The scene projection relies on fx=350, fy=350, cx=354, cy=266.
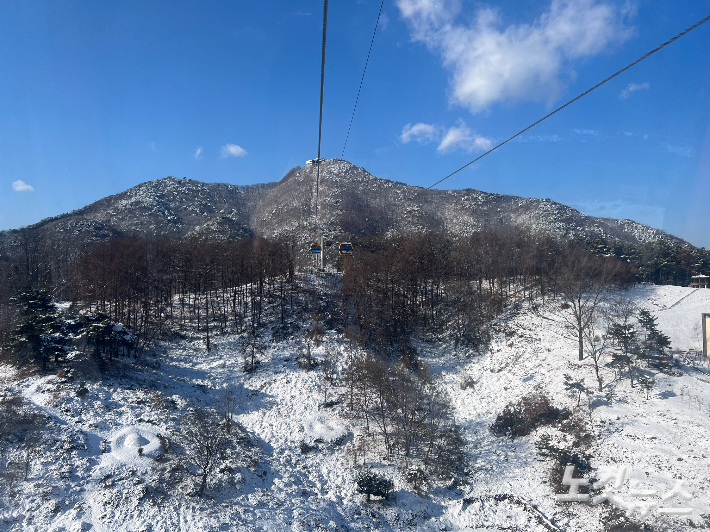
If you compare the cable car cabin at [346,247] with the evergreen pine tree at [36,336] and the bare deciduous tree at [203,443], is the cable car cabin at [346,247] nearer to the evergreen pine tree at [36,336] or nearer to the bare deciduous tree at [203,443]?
the bare deciduous tree at [203,443]

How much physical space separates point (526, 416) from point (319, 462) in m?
12.8

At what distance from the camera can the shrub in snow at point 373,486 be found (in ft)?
53.1

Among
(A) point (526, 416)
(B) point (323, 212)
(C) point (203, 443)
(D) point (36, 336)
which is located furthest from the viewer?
(B) point (323, 212)

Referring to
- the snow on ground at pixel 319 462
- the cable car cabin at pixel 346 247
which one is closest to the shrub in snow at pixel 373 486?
the snow on ground at pixel 319 462

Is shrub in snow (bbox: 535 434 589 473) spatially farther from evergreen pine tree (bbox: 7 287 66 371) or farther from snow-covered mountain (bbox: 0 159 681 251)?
snow-covered mountain (bbox: 0 159 681 251)

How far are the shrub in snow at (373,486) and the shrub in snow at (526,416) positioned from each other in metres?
8.56

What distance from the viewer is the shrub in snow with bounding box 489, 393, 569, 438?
→ 2056cm

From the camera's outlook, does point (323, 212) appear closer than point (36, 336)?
No

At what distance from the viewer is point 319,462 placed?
1898 cm

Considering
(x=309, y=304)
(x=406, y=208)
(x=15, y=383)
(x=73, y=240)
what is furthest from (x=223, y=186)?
(x=15, y=383)

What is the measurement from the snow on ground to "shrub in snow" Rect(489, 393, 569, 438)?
0.72 meters

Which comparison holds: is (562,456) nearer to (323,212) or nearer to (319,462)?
(319,462)

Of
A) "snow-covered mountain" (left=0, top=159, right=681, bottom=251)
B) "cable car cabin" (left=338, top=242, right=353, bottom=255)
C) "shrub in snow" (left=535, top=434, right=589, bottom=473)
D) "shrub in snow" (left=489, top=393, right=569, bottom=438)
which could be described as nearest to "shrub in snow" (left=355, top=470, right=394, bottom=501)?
"shrub in snow" (left=535, top=434, right=589, bottom=473)

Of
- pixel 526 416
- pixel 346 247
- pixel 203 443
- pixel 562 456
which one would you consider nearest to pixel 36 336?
pixel 203 443
